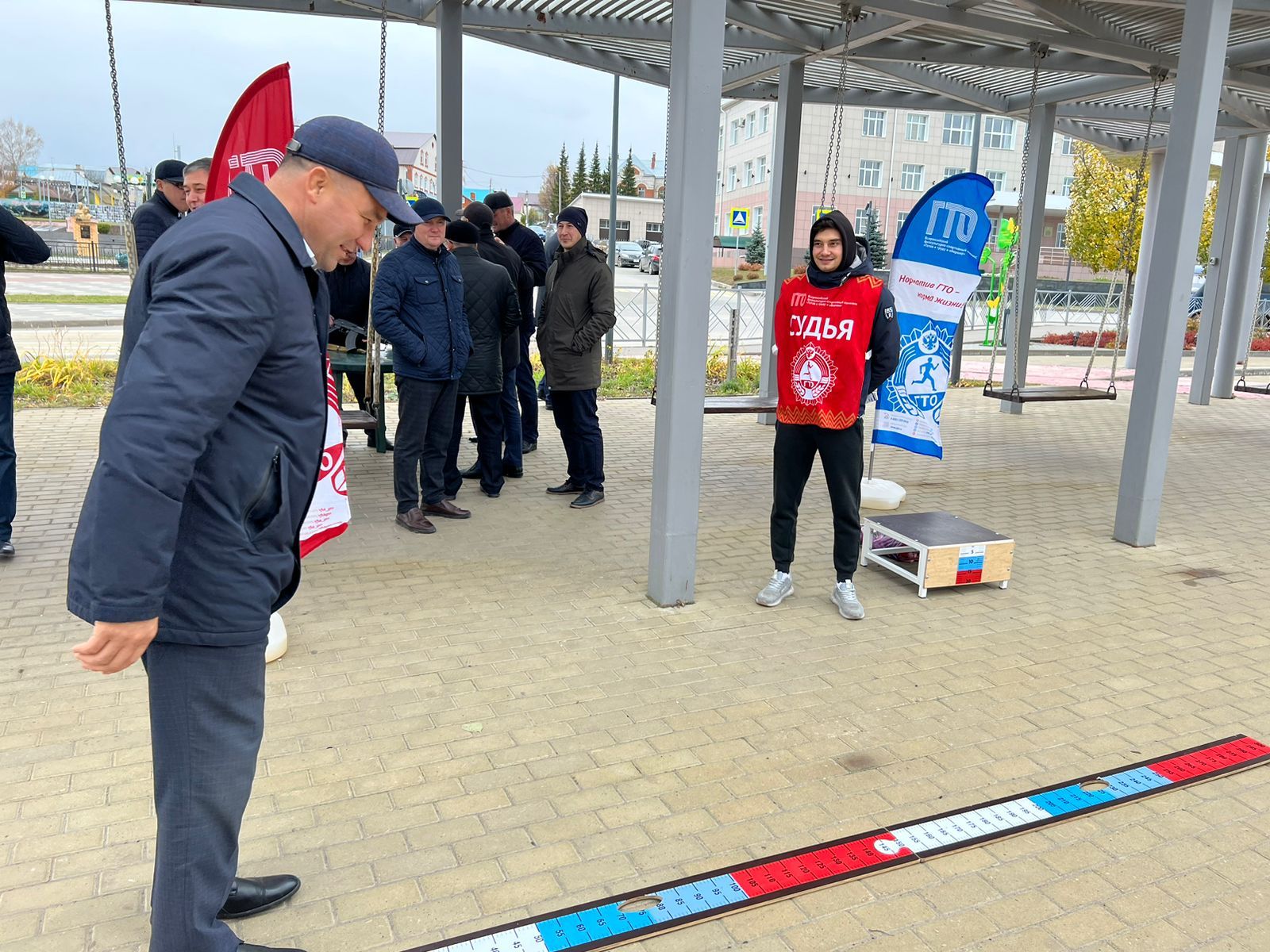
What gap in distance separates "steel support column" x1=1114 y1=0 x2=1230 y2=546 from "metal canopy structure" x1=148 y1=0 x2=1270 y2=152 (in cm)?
133

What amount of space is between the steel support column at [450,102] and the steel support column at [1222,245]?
10.8 m

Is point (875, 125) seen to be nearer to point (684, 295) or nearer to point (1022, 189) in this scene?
point (1022, 189)

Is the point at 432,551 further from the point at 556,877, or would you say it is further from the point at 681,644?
the point at 556,877

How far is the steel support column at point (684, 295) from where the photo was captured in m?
4.72

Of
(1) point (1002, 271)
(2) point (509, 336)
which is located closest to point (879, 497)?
(2) point (509, 336)

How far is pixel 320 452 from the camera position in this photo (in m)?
2.14

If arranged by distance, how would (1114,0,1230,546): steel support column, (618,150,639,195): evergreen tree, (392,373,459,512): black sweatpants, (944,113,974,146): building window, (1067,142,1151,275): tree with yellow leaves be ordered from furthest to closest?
(618,150,639,195): evergreen tree < (944,113,974,146): building window < (1067,142,1151,275): tree with yellow leaves < (392,373,459,512): black sweatpants < (1114,0,1230,546): steel support column

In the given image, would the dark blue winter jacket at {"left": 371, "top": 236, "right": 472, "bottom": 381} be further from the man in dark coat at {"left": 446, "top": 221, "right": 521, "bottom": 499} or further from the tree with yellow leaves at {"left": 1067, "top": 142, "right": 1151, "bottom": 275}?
the tree with yellow leaves at {"left": 1067, "top": 142, "right": 1151, "bottom": 275}

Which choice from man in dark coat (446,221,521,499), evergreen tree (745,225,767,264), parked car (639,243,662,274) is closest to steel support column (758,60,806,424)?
man in dark coat (446,221,521,499)

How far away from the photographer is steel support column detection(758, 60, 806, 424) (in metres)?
10.1

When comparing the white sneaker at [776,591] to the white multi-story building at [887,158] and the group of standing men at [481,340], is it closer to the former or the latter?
the group of standing men at [481,340]

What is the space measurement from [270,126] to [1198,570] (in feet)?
20.0

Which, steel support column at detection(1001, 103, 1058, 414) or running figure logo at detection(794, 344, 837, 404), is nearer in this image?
running figure logo at detection(794, 344, 837, 404)

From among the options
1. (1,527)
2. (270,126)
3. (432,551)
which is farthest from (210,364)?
(1,527)
